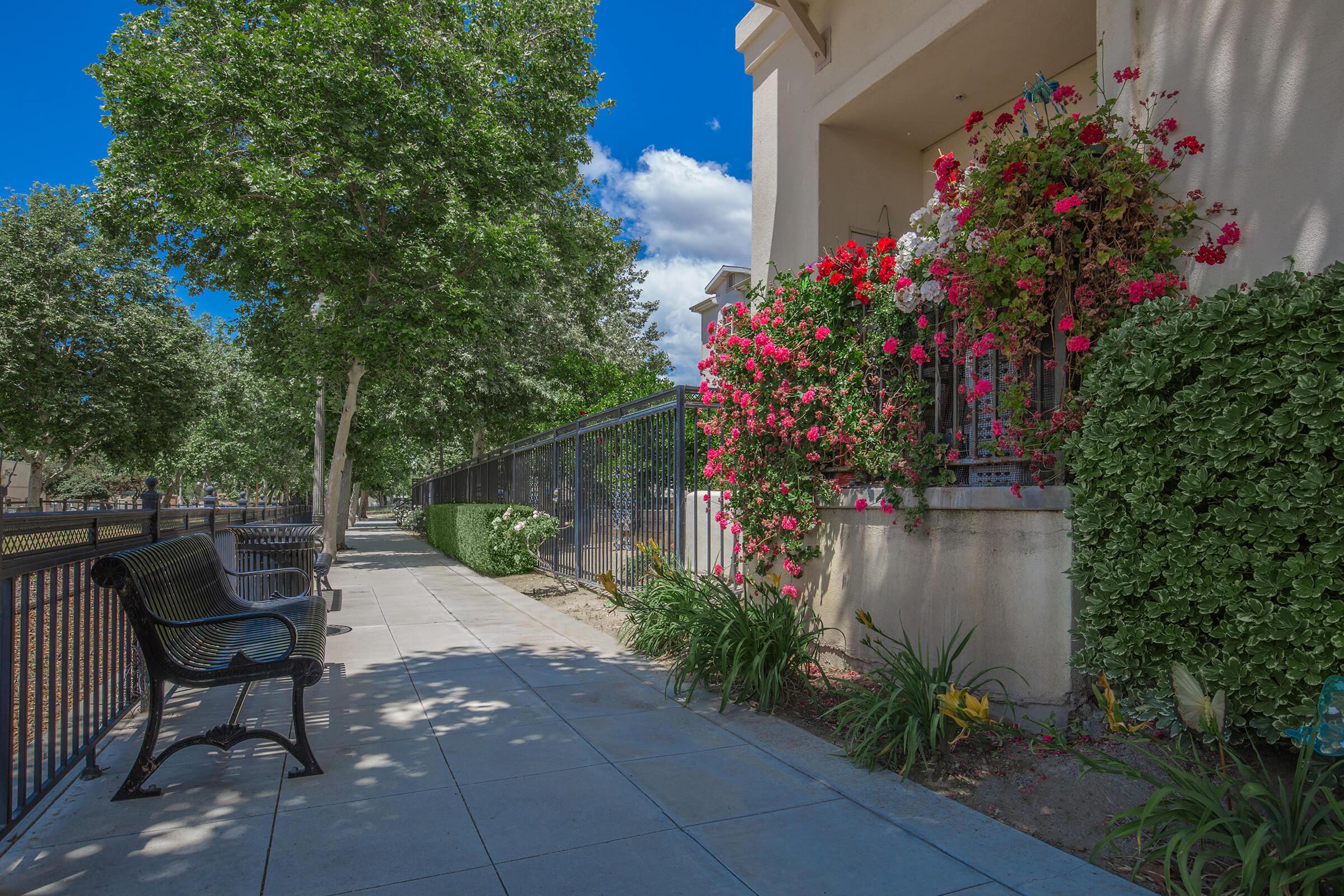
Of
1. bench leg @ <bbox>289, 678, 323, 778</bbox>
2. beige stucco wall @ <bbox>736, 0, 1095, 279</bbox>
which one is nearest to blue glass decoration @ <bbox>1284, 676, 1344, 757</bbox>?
bench leg @ <bbox>289, 678, 323, 778</bbox>

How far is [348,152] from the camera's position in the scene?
1251 centimetres

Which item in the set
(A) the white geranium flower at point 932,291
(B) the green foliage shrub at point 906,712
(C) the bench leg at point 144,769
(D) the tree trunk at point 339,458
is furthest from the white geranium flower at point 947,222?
(D) the tree trunk at point 339,458

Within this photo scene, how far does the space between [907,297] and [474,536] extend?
36.7 feet

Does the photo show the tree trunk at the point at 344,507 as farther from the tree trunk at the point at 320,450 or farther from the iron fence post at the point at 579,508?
the iron fence post at the point at 579,508

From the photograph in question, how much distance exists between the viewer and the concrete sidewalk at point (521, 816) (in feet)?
9.01

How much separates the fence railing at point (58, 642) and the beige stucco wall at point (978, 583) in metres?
4.32

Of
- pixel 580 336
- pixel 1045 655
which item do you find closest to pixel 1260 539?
pixel 1045 655

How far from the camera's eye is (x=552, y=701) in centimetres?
509

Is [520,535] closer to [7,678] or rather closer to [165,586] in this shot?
[165,586]

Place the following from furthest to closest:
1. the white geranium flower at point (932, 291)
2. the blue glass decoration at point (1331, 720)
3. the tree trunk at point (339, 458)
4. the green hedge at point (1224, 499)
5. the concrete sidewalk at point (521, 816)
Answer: the tree trunk at point (339, 458) < the white geranium flower at point (932, 291) < the concrete sidewalk at point (521, 816) < the green hedge at point (1224, 499) < the blue glass decoration at point (1331, 720)

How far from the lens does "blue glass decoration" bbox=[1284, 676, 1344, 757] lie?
2.44 m

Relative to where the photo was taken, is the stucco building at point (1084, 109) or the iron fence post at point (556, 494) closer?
the stucco building at point (1084, 109)

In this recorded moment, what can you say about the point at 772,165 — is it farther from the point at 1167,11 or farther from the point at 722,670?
the point at 722,670

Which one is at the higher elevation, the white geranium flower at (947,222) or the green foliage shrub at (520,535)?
the white geranium flower at (947,222)
